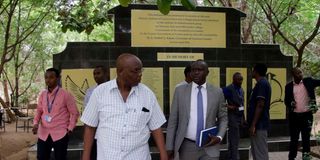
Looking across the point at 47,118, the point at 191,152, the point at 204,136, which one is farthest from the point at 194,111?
the point at 47,118

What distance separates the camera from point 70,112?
6.05 meters

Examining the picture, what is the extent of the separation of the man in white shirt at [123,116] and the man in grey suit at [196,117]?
1.13 m

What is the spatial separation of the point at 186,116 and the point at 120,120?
4.73 feet

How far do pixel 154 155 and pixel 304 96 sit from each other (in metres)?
2.91

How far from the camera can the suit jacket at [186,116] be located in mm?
4664

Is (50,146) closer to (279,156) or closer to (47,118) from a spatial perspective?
(47,118)

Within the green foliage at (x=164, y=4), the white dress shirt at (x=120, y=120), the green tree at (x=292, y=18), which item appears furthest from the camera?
the green tree at (x=292, y=18)

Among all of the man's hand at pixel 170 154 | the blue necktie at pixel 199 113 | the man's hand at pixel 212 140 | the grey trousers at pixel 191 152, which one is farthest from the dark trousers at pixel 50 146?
the man's hand at pixel 212 140

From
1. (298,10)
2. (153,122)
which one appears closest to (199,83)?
(153,122)

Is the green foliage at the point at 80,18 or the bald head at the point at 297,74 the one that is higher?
the green foliage at the point at 80,18

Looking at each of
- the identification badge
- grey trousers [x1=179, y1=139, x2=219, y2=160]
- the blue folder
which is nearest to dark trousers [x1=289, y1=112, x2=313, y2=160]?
grey trousers [x1=179, y1=139, x2=219, y2=160]

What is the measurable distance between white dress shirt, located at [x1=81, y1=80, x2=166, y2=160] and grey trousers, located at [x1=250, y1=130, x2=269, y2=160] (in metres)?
3.40

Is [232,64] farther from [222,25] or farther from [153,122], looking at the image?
[153,122]

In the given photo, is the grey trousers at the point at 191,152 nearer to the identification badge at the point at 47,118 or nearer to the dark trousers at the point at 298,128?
the identification badge at the point at 47,118
